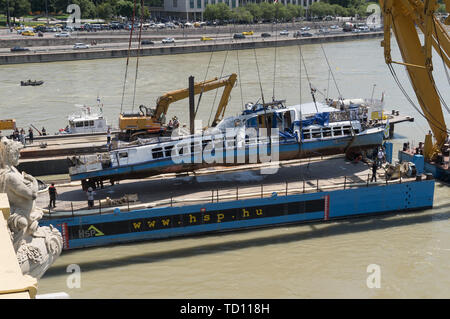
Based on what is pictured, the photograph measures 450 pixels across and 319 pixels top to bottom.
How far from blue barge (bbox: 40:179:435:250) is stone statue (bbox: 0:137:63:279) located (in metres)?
11.7

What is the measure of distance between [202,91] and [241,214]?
856 centimetres

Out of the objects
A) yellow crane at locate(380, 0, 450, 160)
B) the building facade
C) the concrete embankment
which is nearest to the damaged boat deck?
yellow crane at locate(380, 0, 450, 160)

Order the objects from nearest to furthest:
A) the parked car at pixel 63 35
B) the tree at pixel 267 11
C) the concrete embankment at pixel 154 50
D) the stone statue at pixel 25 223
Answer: the stone statue at pixel 25 223 → the concrete embankment at pixel 154 50 → the parked car at pixel 63 35 → the tree at pixel 267 11

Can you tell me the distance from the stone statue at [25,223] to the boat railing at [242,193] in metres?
12.0

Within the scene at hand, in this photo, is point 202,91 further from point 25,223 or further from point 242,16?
point 242,16

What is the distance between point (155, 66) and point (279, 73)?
56.1 ft

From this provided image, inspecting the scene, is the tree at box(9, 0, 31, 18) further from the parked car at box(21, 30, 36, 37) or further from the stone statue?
the stone statue

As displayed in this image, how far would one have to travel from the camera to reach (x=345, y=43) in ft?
345

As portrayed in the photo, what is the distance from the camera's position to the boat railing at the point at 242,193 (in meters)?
21.2

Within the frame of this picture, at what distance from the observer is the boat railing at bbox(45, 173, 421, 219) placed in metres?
21.2

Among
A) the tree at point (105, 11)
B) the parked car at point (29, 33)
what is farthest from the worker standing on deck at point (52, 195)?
the tree at point (105, 11)

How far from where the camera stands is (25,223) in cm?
865

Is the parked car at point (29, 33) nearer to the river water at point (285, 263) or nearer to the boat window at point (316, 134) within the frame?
the boat window at point (316, 134)
